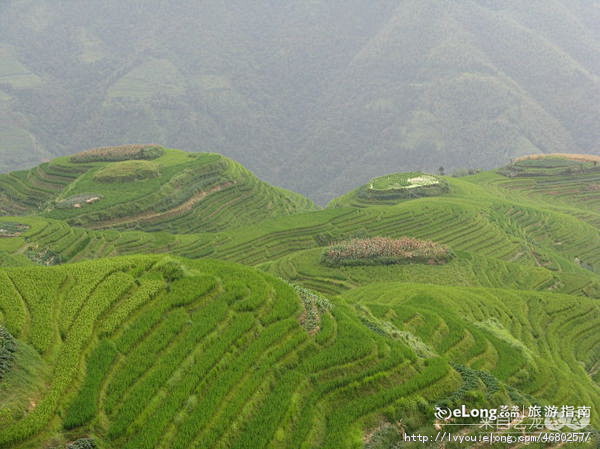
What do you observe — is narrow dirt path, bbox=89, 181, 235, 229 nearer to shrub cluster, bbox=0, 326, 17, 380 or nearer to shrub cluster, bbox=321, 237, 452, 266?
shrub cluster, bbox=321, 237, 452, 266

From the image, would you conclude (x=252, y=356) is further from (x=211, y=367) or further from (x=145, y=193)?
(x=145, y=193)

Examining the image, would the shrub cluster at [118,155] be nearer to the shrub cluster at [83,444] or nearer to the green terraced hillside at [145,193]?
the green terraced hillside at [145,193]

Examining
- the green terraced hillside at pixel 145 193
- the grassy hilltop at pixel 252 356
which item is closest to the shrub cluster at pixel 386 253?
the grassy hilltop at pixel 252 356

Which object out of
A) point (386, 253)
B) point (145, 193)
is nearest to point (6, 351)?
point (386, 253)

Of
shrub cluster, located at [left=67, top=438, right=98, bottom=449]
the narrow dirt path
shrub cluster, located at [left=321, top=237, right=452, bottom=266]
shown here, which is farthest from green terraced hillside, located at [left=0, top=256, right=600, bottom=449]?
the narrow dirt path

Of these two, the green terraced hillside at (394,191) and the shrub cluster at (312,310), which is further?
the green terraced hillside at (394,191)

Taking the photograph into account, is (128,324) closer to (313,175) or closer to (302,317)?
(302,317)
